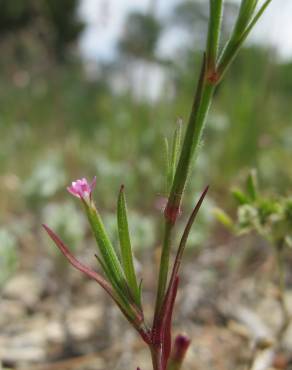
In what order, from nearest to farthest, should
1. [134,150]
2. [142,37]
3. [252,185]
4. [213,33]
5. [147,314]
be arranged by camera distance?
[213,33] < [252,185] < [147,314] < [134,150] < [142,37]

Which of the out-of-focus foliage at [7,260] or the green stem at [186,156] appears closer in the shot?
the green stem at [186,156]

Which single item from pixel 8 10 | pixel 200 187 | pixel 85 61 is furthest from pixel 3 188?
pixel 8 10

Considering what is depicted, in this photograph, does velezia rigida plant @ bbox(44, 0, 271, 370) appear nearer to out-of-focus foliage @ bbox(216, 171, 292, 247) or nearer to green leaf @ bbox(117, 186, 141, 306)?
green leaf @ bbox(117, 186, 141, 306)

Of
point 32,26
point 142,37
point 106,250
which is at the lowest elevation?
point 106,250

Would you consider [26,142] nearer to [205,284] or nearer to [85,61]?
[205,284]

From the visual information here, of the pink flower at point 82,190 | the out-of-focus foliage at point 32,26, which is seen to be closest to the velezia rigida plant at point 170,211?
the pink flower at point 82,190

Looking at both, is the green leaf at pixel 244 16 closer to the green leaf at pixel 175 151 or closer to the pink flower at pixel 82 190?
the green leaf at pixel 175 151

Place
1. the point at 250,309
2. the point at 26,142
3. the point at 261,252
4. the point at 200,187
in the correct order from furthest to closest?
1. the point at 26,142
2. the point at 200,187
3. the point at 261,252
4. the point at 250,309

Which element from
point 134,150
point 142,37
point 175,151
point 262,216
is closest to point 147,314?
point 262,216

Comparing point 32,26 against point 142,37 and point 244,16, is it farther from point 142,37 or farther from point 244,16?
point 244,16
